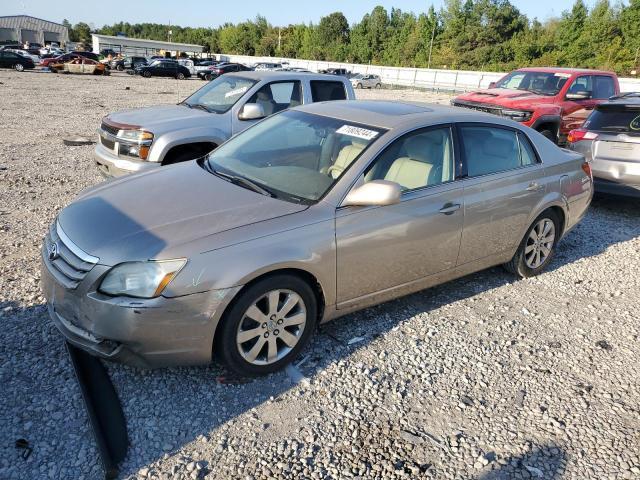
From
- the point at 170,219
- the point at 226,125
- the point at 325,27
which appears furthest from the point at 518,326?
the point at 325,27

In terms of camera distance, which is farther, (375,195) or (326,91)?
(326,91)

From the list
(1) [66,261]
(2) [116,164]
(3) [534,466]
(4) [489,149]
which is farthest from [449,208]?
(2) [116,164]

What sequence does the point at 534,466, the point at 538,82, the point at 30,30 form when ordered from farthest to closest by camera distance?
1. the point at 30,30
2. the point at 538,82
3. the point at 534,466

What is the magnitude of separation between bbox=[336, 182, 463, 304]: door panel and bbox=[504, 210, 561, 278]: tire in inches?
42.5

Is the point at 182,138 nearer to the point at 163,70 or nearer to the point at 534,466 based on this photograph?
the point at 534,466

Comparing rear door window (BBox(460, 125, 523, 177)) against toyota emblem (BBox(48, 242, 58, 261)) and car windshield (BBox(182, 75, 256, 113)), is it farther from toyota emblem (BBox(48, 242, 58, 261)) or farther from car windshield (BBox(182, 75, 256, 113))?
car windshield (BBox(182, 75, 256, 113))

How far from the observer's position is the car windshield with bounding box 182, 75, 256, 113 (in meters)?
7.24

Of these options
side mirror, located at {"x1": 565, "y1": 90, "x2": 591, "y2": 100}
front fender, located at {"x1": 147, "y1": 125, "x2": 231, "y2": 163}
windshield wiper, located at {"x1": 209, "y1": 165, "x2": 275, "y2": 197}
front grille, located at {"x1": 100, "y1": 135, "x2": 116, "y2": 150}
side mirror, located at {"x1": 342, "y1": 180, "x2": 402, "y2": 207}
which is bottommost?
front grille, located at {"x1": 100, "y1": 135, "x2": 116, "y2": 150}

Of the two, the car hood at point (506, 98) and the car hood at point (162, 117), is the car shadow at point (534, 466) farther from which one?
the car hood at point (506, 98)

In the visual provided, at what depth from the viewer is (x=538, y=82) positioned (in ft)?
37.5

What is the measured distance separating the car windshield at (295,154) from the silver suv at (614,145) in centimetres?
494

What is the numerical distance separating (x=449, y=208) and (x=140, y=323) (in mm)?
2408

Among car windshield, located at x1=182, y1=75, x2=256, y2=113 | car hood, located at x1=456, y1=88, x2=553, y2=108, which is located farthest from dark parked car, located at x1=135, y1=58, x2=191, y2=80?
car windshield, located at x1=182, y1=75, x2=256, y2=113

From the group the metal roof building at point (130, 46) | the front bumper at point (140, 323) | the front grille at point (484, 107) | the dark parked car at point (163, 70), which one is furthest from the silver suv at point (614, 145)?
the metal roof building at point (130, 46)
